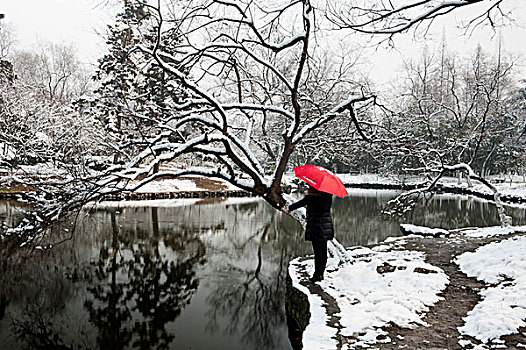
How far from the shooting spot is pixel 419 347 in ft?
10.5

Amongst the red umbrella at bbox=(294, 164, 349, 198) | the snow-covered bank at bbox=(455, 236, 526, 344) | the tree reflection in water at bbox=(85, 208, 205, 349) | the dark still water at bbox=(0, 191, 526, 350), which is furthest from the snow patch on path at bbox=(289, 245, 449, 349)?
the tree reflection in water at bbox=(85, 208, 205, 349)

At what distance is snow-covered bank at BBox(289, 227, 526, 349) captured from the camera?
340 cm

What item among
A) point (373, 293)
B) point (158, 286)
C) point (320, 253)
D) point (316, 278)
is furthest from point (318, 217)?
point (158, 286)

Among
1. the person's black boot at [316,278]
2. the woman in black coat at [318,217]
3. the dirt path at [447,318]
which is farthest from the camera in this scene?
the person's black boot at [316,278]

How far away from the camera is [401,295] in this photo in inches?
173

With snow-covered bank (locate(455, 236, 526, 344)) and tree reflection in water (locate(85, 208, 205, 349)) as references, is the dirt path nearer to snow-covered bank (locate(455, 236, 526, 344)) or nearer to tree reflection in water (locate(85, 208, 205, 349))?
snow-covered bank (locate(455, 236, 526, 344))

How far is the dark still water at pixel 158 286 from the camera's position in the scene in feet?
15.9

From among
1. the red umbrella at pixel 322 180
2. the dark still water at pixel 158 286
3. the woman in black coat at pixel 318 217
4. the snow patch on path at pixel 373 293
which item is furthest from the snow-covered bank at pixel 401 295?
the red umbrella at pixel 322 180

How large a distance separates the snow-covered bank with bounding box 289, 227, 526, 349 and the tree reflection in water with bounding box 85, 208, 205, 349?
1.85 m

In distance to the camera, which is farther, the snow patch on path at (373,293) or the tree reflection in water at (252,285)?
the tree reflection in water at (252,285)

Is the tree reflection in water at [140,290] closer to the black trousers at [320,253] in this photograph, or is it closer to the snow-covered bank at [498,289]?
the black trousers at [320,253]

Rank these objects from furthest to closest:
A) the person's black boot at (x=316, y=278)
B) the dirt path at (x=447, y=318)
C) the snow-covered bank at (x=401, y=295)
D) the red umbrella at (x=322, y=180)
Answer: the person's black boot at (x=316, y=278)
the red umbrella at (x=322, y=180)
the snow-covered bank at (x=401, y=295)
the dirt path at (x=447, y=318)

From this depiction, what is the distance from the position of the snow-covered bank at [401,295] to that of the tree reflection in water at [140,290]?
72.8 inches

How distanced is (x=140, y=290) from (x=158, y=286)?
32 cm
